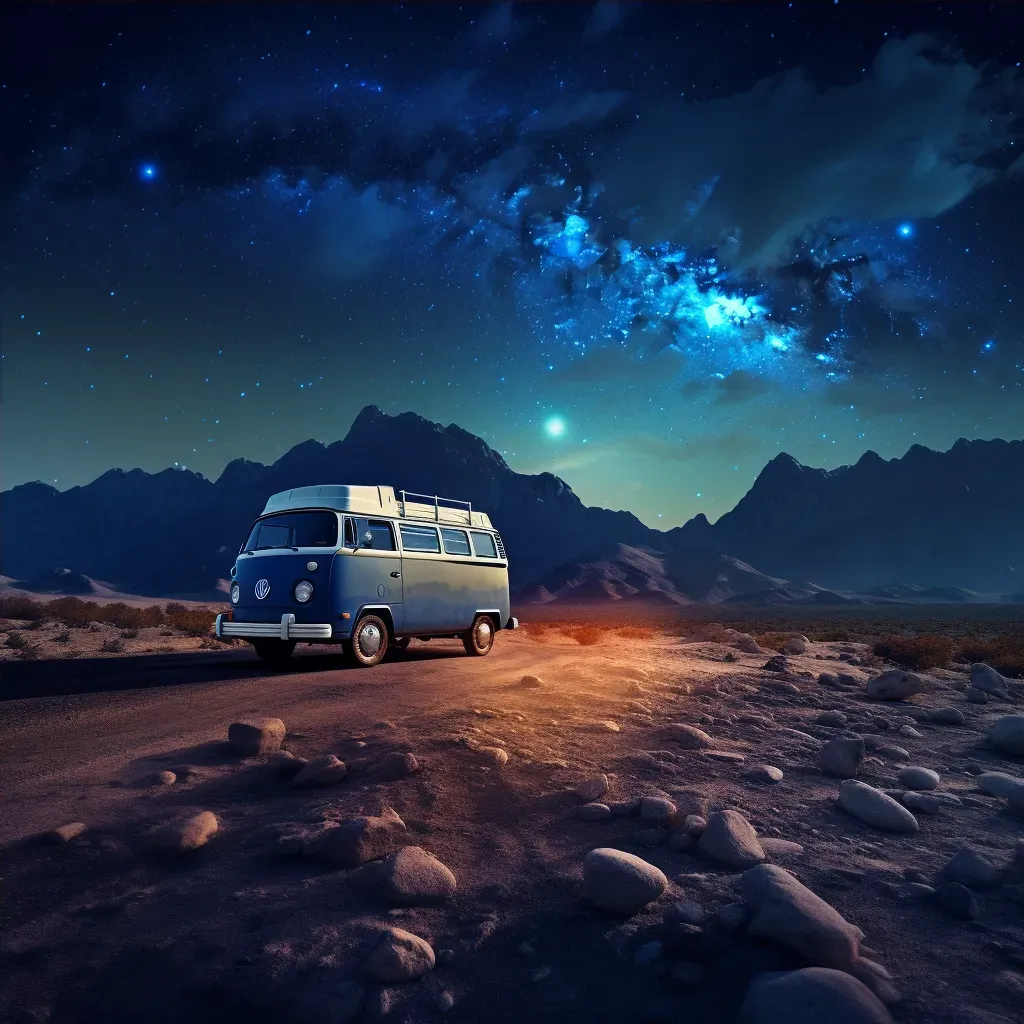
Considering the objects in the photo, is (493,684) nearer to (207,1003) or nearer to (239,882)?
(239,882)

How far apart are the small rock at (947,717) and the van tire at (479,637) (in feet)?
29.9

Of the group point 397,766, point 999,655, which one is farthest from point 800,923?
point 999,655

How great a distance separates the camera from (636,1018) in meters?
2.88

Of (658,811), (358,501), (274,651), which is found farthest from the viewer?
(274,651)

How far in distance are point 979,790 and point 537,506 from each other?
191 meters

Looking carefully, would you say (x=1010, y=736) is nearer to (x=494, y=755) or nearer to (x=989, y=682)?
(x=989, y=682)

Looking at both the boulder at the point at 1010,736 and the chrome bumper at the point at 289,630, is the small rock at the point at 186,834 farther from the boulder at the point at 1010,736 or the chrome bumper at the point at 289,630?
the boulder at the point at 1010,736

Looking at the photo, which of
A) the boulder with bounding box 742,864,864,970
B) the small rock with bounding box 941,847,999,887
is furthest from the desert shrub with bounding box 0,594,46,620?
the small rock with bounding box 941,847,999,887

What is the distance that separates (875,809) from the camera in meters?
5.17

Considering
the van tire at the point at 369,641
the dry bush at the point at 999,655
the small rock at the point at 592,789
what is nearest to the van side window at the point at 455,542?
the van tire at the point at 369,641

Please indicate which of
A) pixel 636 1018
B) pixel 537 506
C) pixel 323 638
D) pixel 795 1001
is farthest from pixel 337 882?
pixel 537 506

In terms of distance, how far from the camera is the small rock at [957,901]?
12.2 feet

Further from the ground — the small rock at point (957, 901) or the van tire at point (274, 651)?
the van tire at point (274, 651)

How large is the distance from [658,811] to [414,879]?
2.02 meters
